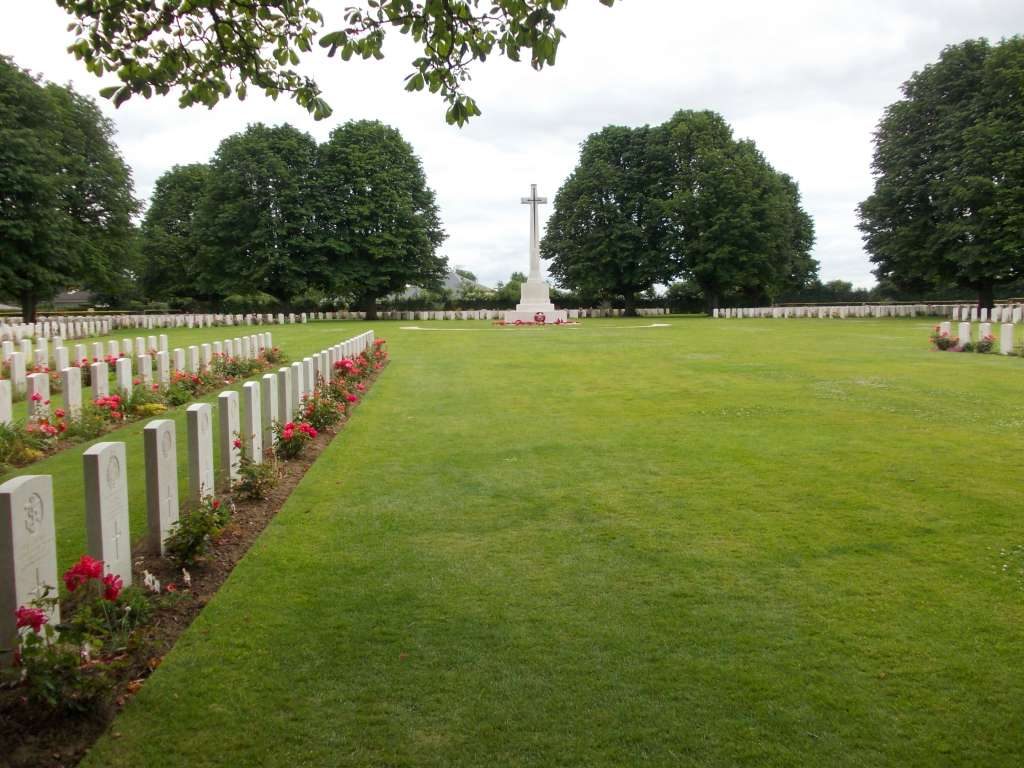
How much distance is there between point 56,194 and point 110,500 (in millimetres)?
31765

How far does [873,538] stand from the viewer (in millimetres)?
4719

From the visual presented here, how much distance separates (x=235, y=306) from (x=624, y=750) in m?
48.7

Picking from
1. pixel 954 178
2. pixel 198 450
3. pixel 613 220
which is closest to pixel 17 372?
pixel 198 450

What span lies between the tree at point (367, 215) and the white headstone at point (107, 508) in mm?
37917

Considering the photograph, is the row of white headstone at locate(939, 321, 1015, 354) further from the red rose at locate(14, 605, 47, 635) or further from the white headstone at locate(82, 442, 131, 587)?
the red rose at locate(14, 605, 47, 635)

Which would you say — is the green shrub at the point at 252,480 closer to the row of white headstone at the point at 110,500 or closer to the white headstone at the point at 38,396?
the row of white headstone at the point at 110,500

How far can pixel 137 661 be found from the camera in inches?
128

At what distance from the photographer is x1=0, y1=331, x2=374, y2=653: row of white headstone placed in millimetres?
2814

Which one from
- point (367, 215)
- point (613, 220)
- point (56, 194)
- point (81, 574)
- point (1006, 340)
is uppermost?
point (613, 220)

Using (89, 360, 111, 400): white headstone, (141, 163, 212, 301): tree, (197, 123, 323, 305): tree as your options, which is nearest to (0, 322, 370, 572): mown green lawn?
(89, 360, 111, 400): white headstone

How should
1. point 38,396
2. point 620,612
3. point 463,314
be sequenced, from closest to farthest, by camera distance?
point 620,612 → point 38,396 → point 463,314

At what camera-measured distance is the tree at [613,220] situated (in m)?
42.6

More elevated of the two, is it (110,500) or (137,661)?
(110,500)

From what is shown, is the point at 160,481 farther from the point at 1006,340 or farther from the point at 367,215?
the point at 367,215
